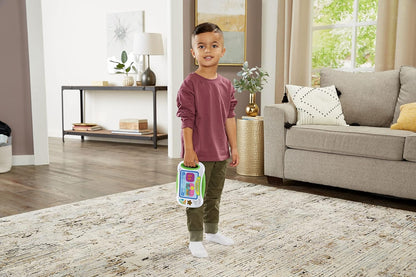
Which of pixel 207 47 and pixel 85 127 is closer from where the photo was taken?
pixel 207 47

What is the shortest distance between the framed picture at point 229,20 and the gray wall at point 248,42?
2.4 inches

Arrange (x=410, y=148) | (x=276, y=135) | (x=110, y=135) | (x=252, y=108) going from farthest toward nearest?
(x=110, y=135)
(x=252, y=108)
(x=276, y=135)
(x=410, y=148)

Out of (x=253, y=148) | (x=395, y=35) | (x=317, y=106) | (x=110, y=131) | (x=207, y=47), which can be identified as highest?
(x=395, y=35)

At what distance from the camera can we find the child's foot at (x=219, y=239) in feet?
5.97

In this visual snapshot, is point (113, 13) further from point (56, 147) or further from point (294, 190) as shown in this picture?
point (294, 190)

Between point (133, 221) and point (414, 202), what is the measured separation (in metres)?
1.76

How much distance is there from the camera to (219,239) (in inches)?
71.9

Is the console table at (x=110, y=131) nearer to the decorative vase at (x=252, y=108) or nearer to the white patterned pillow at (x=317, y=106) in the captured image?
the decorative vase at (x=252, y=108)

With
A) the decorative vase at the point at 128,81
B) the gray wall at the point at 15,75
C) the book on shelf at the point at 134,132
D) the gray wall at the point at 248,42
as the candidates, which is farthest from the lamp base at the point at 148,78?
the gray wall at the point at 15,75

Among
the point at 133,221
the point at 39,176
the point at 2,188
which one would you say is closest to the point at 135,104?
the point at 39,176

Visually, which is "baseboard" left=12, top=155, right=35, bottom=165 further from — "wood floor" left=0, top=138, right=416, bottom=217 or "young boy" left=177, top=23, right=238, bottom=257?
"young boy" left=177, top=23, right=238, bottom=257

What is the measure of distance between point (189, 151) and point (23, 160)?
2.76 m

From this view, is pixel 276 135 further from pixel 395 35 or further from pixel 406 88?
pixel 395 35

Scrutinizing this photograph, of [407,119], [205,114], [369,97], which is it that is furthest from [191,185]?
[369,97]
